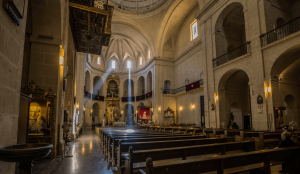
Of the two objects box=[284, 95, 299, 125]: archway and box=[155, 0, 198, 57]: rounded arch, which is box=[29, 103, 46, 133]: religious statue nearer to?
box=[284, 95, 299, 125]: archway

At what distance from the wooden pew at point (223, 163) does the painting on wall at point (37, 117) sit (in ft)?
15.9

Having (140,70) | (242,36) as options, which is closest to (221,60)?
(242,36)

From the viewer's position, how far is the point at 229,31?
578 inches

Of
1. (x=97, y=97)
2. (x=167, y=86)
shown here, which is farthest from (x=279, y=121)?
(x=97, y=97)

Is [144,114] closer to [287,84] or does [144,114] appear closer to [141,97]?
[141,97]

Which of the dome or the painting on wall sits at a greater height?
the dome

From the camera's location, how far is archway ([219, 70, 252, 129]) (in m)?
13.4

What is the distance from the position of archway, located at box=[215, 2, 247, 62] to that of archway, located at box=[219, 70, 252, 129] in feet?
5.15

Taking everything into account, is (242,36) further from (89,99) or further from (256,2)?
(89,99)

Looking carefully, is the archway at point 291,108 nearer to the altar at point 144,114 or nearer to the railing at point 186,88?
the railing at point 186,88

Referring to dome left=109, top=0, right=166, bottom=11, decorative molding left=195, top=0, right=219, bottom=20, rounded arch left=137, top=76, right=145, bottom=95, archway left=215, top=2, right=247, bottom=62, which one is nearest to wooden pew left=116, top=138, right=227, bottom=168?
archway left=215, top=2, right=247, bottom=62

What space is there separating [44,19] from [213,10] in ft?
40.5

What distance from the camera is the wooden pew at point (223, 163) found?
2.29m

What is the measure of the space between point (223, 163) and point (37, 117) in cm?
619
